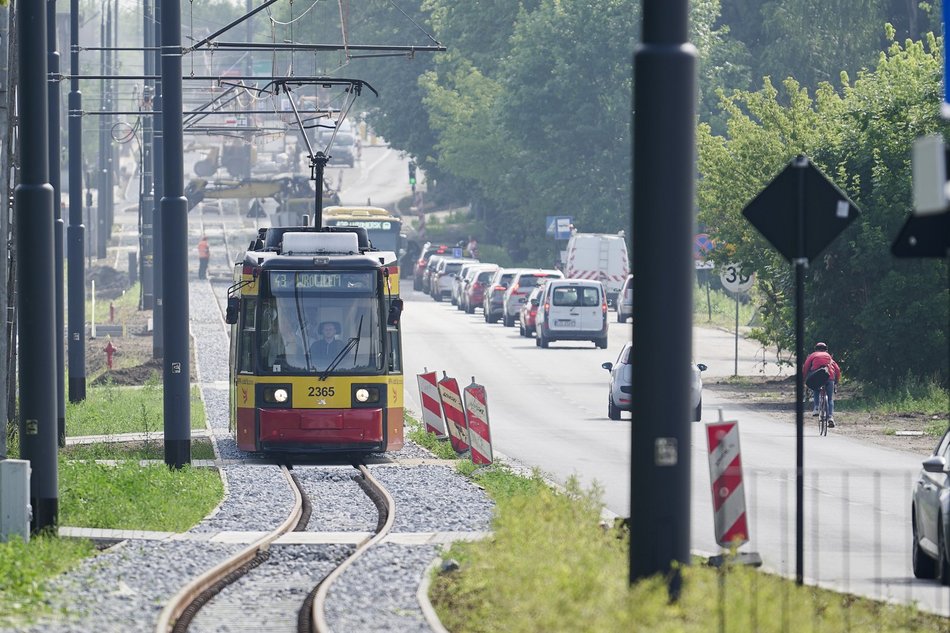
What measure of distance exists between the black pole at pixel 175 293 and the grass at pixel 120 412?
5.52 meters

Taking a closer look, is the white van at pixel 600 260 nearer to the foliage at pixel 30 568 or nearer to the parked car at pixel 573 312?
the parked car at pixel 573 312

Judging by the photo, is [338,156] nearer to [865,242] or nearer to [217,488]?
[865,242]

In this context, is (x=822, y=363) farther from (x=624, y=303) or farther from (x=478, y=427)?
(x=624, y=303)

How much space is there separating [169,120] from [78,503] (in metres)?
5.57

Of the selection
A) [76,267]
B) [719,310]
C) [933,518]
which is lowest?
[719,310]

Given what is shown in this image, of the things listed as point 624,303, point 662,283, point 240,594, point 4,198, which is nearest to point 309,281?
point 4,198

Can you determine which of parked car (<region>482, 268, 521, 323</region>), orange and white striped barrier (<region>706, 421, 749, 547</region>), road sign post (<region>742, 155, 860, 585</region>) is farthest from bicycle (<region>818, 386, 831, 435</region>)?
parked car (<region>482, 268, 521, 323</region>)

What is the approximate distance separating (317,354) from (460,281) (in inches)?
1906

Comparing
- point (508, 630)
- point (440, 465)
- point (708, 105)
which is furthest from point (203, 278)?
point (508, 630)

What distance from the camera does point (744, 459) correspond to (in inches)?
1030

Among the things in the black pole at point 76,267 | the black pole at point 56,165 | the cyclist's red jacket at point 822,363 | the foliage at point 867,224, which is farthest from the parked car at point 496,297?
the black pole at point 56,165

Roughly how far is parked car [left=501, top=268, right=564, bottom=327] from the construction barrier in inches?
1304

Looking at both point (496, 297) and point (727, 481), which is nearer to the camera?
point (727, 481)

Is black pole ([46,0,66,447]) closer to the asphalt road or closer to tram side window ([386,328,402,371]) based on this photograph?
tram side window ([386,328,402,371])
